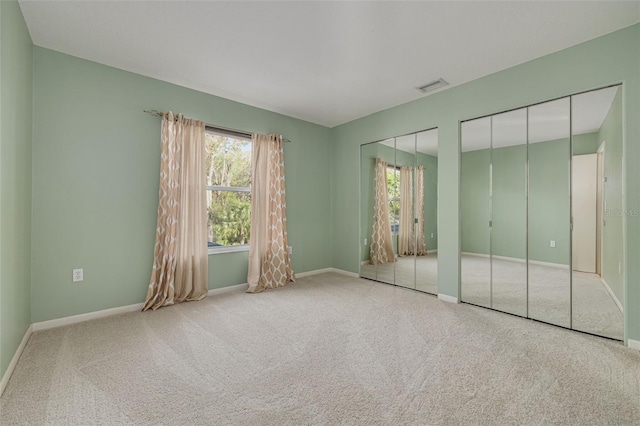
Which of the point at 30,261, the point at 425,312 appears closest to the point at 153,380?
the point at 30,261

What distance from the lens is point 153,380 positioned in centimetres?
185

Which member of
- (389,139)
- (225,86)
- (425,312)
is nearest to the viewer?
(425,312)

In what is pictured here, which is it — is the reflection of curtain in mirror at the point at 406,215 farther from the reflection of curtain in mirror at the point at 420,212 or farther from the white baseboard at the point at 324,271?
the white baseboard at the point at 324,271

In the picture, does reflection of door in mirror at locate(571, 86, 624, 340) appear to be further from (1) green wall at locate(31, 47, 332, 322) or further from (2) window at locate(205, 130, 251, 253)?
(1) green wall at locate(31, 47, 332, 322)

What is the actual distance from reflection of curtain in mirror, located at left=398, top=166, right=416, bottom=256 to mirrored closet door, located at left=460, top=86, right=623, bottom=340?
709 millimetres

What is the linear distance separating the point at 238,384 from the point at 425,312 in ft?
6.82

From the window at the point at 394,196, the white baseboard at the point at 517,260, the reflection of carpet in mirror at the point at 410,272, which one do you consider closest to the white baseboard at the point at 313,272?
the reflection of carpet in mirror at the point at 410,272

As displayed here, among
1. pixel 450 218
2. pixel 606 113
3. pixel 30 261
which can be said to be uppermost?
pixel 606 113

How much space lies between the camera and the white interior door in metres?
2.56

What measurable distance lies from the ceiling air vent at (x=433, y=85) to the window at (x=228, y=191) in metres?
2.40

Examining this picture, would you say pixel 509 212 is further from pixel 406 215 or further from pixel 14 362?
pixel 14 362

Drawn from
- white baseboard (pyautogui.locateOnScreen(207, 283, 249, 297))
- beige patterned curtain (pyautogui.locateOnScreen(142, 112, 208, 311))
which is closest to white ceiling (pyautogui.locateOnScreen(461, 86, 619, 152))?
beige patterned curtain (pyautogui.locateOnScreen(142, 112, 208, 311))

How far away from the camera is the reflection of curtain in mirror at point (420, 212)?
384cm

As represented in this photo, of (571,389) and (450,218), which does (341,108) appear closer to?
(450,218)
